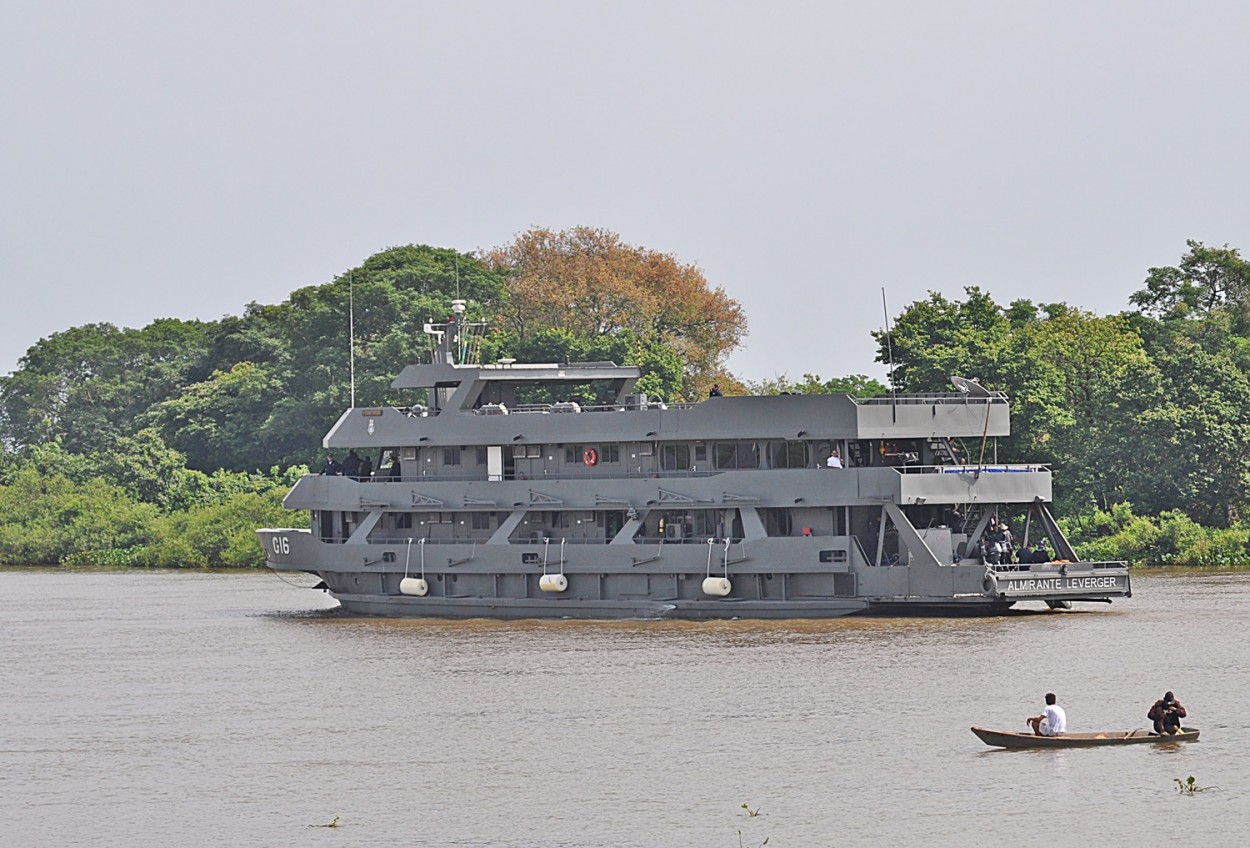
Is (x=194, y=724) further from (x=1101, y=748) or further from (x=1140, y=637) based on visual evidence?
(x=1140, y=637)

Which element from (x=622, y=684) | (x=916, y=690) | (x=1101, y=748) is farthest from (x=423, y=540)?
(x=1101, y=748)

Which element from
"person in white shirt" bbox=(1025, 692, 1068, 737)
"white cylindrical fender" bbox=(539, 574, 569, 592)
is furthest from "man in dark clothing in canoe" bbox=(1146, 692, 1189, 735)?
"white cylindrical fender" bbox=(539, 574, 569, 592)

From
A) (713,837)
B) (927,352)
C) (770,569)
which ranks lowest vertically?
(713,837)

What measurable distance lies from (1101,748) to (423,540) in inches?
771

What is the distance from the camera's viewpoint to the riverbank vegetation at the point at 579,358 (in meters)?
56.6

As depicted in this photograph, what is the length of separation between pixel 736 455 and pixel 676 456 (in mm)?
1269

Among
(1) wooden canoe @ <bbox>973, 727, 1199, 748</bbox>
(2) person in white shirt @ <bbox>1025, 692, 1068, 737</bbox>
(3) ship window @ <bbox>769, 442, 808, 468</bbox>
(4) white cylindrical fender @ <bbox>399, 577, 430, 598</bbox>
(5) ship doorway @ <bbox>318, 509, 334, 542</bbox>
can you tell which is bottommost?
(1) wooden canoe @ <bbox>973, 727, 1199, 748</bbox>

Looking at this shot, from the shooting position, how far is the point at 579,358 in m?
67.4

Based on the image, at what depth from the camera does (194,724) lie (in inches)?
1188

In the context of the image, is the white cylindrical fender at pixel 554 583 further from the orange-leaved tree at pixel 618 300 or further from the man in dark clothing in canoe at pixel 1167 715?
the orange-leaved tree at pixel 618 300

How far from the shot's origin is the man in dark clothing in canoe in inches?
1018

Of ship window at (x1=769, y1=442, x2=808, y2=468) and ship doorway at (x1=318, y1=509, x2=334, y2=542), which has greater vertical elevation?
ship window at (x1=769, y1=442, x2=808, y2=468)

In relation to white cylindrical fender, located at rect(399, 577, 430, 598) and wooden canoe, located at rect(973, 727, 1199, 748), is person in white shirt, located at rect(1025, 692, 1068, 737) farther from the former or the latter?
white cylindrical fender, located at rect(399, 577, 430, 598)

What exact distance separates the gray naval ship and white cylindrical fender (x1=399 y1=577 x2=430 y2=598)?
0.05 m
